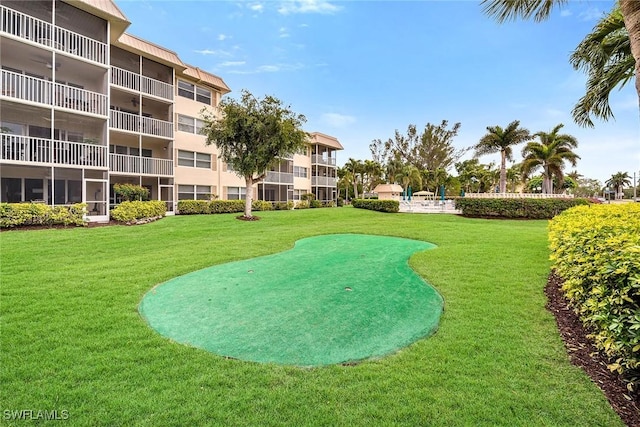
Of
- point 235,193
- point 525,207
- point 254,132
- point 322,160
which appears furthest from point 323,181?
point 525,207

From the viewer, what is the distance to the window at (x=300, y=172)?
113 feet

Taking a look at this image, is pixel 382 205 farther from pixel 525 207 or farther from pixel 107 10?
pixel 107 10

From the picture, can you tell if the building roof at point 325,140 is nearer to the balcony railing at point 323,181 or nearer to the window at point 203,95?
the balcony railing at point 323,181

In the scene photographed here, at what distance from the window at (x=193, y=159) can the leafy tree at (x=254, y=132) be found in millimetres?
5719

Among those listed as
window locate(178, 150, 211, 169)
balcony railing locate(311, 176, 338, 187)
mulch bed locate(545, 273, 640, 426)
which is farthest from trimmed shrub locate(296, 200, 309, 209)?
mulch bed locate(545, 273, 640, 426)

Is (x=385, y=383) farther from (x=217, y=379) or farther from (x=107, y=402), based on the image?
(x=107, y=402)

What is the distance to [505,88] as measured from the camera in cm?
2017

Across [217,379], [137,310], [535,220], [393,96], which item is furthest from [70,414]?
[393,96]

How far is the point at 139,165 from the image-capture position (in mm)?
18609

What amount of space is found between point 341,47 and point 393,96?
530 inches

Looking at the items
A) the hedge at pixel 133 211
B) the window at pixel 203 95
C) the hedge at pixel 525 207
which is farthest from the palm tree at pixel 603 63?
the window at pixel 203 95

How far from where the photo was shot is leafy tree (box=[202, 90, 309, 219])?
667 inches

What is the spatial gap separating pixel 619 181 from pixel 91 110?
105 m

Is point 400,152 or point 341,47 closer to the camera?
point 341,47
